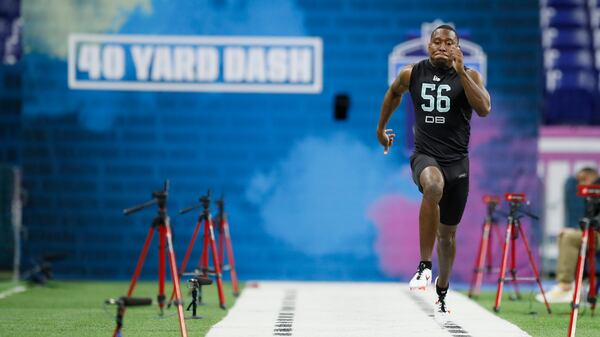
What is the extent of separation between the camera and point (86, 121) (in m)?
11.4

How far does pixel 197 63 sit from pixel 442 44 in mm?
5444

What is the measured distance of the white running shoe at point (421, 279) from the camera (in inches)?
236

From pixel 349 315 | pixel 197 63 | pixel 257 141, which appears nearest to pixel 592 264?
pixel 349 315

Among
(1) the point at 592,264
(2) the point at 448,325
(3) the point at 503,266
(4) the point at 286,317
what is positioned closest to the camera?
(1) the point at 592,264

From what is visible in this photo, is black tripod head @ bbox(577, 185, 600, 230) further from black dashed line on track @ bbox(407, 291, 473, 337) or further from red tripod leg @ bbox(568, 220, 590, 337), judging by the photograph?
black dashed line on track @ bbox(407, 291, 473, 337)

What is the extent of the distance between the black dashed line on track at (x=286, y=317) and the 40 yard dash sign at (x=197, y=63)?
252 cm

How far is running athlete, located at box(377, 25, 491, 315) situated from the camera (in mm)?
6184

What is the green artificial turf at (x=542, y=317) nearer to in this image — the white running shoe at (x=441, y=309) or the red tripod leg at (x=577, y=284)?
the white running shoe at (x=441, y=309)

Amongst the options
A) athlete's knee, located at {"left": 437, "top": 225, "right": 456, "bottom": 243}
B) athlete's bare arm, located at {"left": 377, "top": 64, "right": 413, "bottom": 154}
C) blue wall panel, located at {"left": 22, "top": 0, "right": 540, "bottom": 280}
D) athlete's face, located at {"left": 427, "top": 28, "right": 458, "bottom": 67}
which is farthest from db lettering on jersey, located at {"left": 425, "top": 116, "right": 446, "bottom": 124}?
blue wall panel, located at {"left": 22, "top": 0, "right": 540, "bottom": 280}

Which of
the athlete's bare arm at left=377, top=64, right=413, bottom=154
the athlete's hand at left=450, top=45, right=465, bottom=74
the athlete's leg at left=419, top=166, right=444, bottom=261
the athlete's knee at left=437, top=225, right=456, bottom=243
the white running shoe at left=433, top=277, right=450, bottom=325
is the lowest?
the white running shoe at left=433, top=277, right=450, bottom=325

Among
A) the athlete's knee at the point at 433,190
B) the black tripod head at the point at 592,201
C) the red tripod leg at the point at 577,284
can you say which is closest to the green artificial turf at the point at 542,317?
the black tripod head at the point at 592,201

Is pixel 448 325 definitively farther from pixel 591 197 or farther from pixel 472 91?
pixel 472 91

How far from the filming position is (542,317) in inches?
306

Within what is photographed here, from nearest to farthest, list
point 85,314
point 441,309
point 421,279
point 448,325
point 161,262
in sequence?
point 421,279 → point 161,262 → point 441,309 → point 448,325 → point 85,314
